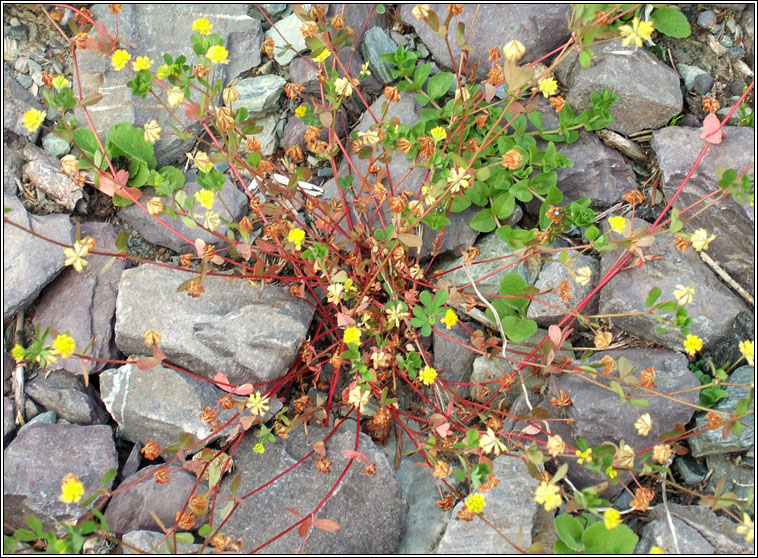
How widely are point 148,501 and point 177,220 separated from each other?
3.83 ft

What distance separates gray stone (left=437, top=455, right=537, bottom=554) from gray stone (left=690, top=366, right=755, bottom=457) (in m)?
0.65

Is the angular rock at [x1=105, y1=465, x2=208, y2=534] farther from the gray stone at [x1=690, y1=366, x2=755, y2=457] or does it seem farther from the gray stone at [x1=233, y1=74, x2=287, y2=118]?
the gray stone at [x1=690, y1=366, x2=755, y2=457]

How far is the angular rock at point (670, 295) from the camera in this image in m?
2.43

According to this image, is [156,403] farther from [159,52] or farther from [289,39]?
[289,39]

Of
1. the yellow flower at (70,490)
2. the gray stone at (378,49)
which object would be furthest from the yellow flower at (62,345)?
the gray stone at (378,49)

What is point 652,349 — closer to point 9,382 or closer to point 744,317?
point 744,317

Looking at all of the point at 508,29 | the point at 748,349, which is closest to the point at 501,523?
the point at 748,349

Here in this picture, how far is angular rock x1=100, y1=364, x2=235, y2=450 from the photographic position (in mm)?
2467

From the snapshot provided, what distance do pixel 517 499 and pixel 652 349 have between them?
2.63 ft

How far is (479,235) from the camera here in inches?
112

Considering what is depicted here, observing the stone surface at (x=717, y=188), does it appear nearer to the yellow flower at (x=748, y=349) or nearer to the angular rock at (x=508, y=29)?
the yellow flower at (x=748, y=349)

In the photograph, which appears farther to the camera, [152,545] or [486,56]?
[486,56]

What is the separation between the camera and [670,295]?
2.46 meters

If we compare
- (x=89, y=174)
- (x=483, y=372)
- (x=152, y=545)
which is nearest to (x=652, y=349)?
(x=483, y=372)
